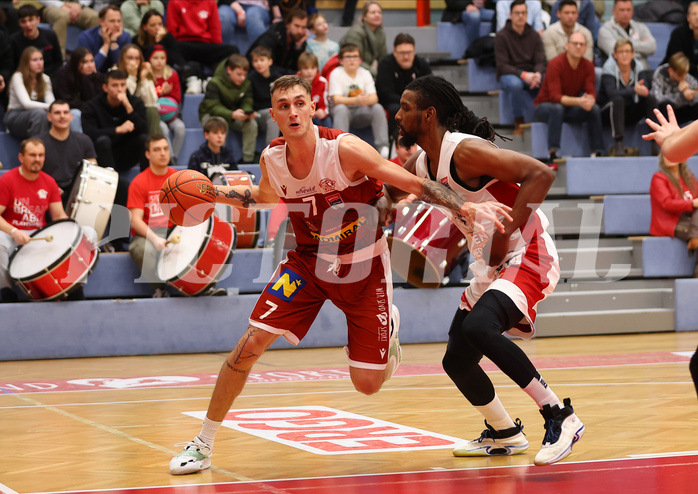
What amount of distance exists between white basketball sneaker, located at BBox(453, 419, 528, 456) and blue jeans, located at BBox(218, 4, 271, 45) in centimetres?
917

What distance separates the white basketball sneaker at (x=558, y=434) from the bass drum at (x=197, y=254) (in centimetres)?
495

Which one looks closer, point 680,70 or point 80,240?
point 80,240

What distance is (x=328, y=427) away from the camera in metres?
5.38

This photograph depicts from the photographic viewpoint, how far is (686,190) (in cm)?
1016

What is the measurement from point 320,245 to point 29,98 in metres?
6.65

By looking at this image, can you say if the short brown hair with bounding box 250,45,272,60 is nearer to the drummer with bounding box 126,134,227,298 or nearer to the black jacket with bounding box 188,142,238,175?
the black jacket with bounding box 188,142,238,175

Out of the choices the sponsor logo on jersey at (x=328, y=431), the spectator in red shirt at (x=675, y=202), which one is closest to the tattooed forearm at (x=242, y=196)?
the sponsor logo on jersey at (x=328, y=431)

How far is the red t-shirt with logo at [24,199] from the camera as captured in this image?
880 centimetres

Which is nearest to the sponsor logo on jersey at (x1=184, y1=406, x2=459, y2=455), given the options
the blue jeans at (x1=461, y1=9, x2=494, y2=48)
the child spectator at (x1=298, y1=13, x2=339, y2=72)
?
the child spectator at (x1=298, y1=13, x2=339, y2=72)

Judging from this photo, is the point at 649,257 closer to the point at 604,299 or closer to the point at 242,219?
the point at 604,299

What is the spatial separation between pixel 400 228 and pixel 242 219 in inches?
69.3

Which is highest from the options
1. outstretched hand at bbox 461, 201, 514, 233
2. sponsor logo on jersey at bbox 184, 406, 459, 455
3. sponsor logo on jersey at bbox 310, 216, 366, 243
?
outstretched hand at bbox 461, 201, 514, 233

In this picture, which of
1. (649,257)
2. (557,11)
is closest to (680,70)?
(557,11)

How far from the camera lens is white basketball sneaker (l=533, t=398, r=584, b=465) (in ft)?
13.4
